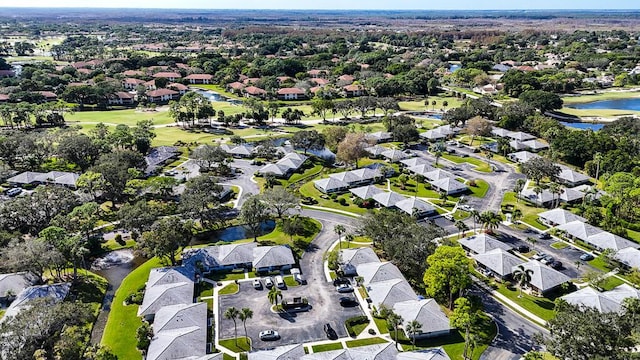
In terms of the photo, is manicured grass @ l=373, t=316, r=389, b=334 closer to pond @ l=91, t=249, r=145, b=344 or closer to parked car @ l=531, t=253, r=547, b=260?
parked car @ l=531, t=253, r=547, b=260

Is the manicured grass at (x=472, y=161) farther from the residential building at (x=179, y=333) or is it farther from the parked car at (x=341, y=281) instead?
the residential building at (x=179, y=333)

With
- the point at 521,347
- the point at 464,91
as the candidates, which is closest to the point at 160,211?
the point at 521,347

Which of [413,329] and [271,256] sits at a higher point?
[413,329]

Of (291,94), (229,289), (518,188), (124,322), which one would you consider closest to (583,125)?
(518,188)

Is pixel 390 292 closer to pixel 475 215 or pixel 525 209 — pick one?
pixel 475 215

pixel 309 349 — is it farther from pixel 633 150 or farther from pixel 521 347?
pixel 633 150

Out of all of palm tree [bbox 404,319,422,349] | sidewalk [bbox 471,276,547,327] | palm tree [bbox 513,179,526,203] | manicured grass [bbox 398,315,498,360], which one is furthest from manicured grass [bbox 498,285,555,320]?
palm tree [bbox 513,179,526,203]

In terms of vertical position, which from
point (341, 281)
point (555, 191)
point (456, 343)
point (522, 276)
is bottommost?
point (456, 343)
